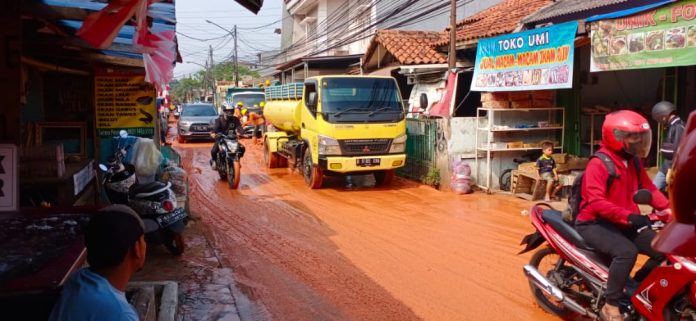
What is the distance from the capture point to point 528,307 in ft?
16.4

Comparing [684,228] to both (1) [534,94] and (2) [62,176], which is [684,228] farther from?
(1) [534,94]

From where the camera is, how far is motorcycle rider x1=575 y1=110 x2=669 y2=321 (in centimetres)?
393

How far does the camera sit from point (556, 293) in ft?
14.4

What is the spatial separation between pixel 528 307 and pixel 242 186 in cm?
820

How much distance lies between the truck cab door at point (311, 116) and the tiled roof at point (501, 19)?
367 cm

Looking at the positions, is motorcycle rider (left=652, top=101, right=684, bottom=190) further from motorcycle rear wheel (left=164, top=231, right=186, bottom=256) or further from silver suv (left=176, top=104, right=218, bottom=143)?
silver suv (left=176, top=104, right=218, bottom=143)

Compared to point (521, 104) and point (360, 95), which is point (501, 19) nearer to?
point (521, 104)

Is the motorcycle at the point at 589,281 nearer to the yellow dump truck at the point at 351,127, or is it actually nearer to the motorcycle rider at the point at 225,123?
the yellow dump truck at the point at 351,127

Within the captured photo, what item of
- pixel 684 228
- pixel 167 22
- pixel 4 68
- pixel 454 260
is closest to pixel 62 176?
pixel 4 68

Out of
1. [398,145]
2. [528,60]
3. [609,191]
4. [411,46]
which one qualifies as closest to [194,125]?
[411,46]

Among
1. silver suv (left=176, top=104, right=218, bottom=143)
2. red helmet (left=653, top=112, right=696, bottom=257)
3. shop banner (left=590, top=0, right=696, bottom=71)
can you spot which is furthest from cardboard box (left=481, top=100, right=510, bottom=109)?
silver suv (left=176, top=104, right=218, bottom=143)

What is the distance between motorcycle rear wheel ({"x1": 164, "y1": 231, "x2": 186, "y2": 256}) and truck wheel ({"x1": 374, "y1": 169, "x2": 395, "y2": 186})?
6.09 m

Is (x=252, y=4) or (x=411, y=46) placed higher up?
(x=411, y=46)

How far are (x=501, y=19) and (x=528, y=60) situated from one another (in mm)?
3944
